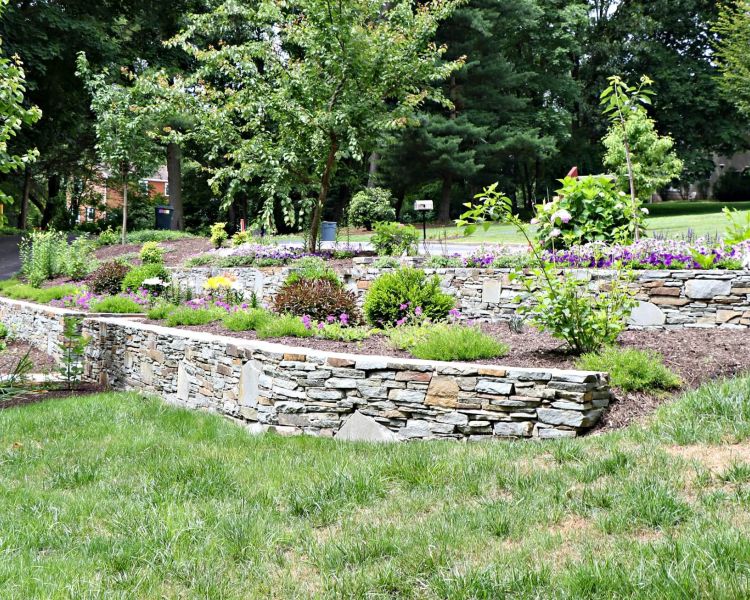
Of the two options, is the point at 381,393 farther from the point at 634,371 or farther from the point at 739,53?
the point at 739,53

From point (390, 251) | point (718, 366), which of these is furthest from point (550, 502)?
point (390, 251)

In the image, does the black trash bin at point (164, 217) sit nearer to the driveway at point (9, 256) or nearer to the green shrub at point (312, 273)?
the driveway at point (9, 256)

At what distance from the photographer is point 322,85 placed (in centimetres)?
1073

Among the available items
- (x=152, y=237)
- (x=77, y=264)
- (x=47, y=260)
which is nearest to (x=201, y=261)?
(x=77, y=264)

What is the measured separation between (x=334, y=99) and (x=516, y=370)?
8.24m

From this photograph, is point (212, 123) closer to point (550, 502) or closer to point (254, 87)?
point (254, 87)

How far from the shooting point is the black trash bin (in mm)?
22047

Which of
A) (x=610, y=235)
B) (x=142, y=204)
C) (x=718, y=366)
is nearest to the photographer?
(x=718, y=366)

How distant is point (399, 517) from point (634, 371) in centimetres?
208

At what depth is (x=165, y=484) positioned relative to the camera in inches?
126

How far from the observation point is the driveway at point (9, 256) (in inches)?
620

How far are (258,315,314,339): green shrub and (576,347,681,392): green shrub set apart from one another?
2522 mm

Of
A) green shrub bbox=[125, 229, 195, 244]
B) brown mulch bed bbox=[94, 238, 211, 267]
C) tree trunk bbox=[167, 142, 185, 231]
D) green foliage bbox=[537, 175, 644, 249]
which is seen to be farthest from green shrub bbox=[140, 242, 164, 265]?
tree trunk bbox=[167, 142, 185, 231]

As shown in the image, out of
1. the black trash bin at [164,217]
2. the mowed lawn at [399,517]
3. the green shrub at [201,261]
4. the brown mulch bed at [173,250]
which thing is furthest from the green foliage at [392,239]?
the black trash bin at [164,217]
